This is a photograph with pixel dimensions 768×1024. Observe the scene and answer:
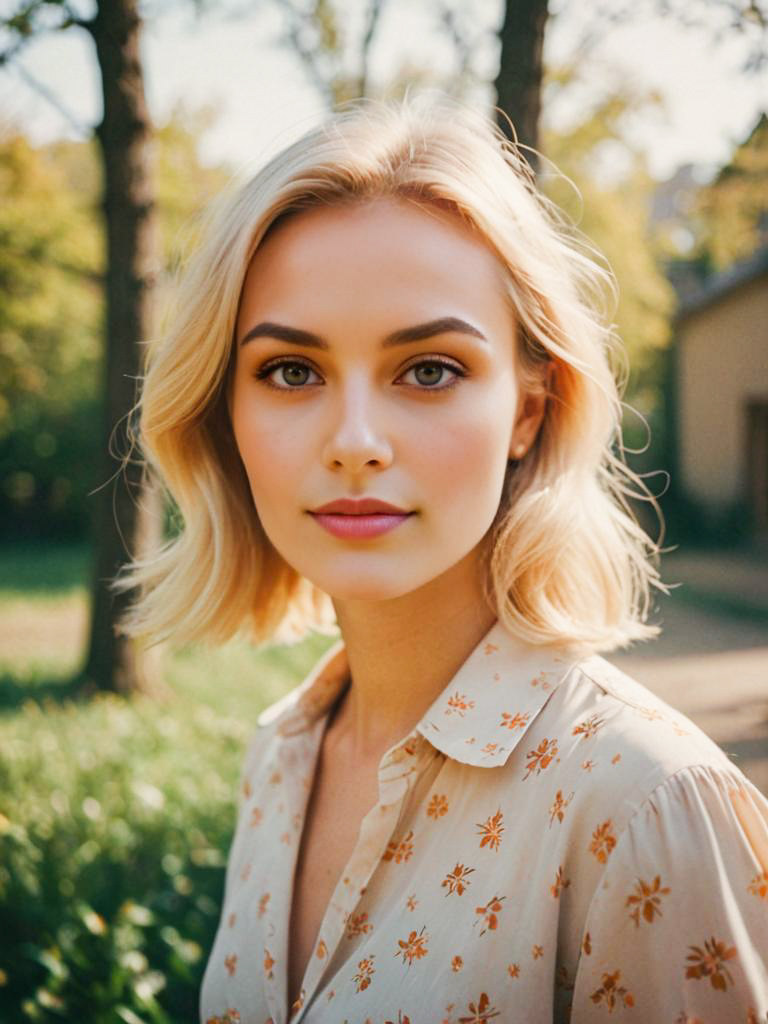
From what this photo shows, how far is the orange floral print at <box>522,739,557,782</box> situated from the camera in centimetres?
139

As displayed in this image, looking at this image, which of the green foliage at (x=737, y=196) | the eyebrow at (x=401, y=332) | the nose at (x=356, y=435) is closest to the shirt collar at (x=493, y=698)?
the nose at (x=356, y=435)

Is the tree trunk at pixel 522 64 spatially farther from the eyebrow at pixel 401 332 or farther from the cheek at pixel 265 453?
the cheek at pixel 265 453

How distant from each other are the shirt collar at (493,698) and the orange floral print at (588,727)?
96 mm

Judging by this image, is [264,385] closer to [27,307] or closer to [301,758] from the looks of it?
[301,758]

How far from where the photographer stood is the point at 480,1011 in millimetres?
1304

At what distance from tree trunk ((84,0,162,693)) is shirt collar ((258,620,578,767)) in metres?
3.50

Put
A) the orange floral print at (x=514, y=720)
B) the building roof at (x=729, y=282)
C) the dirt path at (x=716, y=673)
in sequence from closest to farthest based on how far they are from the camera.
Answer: the orange floral print at (x=514, y=720), the dirt path at (x=716, y=673), the building roof at (x=729, y=282)

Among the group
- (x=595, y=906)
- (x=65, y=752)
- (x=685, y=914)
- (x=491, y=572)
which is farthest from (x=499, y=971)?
(x=65, y=752)

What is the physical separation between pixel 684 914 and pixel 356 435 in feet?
2.66

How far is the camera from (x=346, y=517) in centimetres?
146

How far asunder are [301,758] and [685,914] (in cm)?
97

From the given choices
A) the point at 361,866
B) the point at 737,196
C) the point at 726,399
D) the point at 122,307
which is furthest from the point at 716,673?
the point at 726,399

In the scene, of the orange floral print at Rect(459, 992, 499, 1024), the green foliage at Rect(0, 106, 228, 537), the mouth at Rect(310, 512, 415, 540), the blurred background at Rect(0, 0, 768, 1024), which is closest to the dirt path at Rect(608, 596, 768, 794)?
the blurred background at Rect(0, 0, 768, 1024)

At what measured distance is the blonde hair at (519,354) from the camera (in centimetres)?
156
